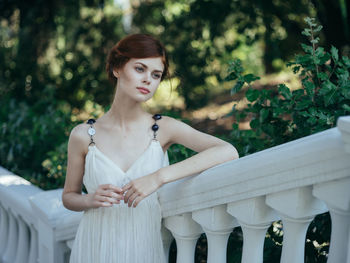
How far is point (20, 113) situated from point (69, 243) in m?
2.92

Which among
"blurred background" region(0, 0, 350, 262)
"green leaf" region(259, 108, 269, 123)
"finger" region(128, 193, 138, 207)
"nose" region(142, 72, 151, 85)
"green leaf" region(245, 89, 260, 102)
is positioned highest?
"blurred background" region(0, 0, 350, 262)

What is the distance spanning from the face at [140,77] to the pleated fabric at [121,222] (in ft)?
0.80

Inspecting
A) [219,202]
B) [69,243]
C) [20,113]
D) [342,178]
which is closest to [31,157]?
[20,113]

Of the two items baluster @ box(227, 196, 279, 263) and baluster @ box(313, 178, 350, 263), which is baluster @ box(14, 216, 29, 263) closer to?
baluster @ box(227, 196, 279, 263)

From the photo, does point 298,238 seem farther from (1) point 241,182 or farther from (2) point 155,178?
(2) point 155,178

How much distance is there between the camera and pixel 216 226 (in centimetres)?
151

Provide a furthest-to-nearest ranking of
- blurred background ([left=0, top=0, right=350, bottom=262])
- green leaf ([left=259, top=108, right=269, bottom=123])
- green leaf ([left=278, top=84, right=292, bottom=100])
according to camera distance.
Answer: blurred background ([left=0, top=0, right=350, bottom=262]) < green leaf ([left=259, top=108, right=269, bottom=123]) < green leaf ([left=278, top=84, right=292, bottom=100])

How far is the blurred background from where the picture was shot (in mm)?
4250

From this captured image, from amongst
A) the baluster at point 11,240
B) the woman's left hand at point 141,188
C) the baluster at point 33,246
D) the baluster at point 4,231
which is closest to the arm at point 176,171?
the woman's left hand at point 141,188

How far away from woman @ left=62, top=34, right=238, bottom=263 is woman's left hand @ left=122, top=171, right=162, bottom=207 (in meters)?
0.11

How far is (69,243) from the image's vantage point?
219cm

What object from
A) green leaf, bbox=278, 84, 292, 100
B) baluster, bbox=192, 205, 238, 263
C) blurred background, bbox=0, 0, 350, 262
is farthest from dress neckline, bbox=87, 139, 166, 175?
blurred background, bbox=0, 0, 350, 262

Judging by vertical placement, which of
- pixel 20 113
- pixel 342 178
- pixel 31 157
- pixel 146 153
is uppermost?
pixel 20 113

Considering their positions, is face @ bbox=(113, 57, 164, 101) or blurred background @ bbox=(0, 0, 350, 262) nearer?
face @ bbox=(113, 57, 164, 101)
